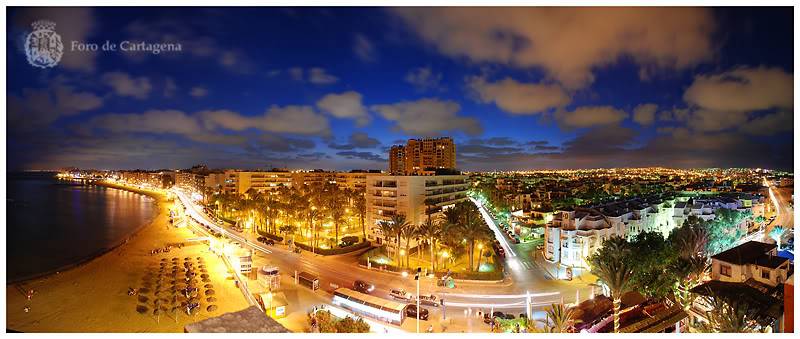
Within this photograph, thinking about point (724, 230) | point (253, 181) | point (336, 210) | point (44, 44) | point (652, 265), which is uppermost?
point (44, 44)

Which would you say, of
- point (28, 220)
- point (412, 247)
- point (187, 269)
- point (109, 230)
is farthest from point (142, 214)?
point (412, 247)

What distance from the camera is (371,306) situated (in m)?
18.1

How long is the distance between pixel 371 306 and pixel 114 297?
16372 millimetres

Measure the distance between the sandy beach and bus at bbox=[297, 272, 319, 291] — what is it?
11.1 ft

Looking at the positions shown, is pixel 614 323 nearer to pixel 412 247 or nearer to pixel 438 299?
pixel 438 299

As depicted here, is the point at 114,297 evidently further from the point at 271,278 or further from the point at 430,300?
the point at 430,300

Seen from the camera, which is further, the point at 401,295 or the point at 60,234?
the point at 60,234

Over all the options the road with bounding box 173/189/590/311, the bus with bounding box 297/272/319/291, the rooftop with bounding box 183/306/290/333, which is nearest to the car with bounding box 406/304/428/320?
the road with bounding box 173/189/590/311

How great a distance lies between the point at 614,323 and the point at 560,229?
1628cm

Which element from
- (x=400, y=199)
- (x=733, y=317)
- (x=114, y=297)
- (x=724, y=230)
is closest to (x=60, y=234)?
(x=114, y=297)

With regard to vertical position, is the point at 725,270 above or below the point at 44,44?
below

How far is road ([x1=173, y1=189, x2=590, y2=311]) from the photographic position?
21.0m
